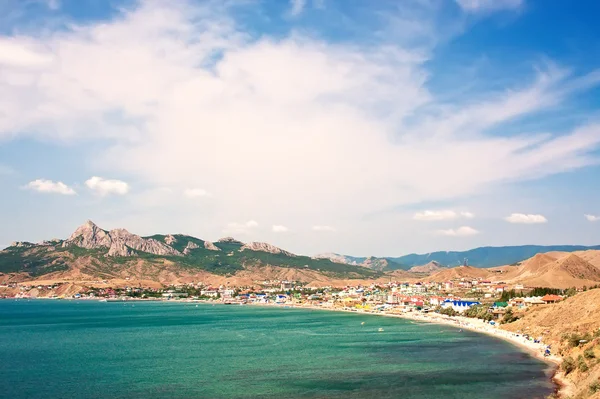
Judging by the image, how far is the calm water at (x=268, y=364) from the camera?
43375 mm

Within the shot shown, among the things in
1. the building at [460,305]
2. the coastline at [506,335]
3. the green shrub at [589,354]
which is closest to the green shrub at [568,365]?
the coastline at [506,335]

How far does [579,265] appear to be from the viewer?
16588 cm

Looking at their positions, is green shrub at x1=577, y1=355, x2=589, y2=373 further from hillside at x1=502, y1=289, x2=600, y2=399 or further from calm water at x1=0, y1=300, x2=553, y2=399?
calm water at x1=0, y1=300, x2=553, y2=399

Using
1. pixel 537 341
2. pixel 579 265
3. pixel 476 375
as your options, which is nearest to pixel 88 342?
pixel 476 375

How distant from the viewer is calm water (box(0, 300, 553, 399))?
4338 cm

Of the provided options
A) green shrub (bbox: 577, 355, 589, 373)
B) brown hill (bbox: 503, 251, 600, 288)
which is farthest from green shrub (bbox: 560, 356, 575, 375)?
brown hill (bbox: 503, 251, 600, 288)

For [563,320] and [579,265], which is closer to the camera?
[563,320]

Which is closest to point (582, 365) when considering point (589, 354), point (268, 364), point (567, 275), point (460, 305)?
point (589, 354)

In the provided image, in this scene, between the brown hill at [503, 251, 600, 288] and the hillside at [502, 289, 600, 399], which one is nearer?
the hillside at [502, 289, 600, 399]

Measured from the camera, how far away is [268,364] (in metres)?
56.3

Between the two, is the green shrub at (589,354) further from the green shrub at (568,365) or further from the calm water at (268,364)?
the calm water at (268,364)

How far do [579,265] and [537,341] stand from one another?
11853 cm

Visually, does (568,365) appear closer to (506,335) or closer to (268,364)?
(268,364)

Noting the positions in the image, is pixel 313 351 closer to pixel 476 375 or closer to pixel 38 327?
pixel 476 375
